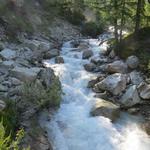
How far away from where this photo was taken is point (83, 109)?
55.4ft

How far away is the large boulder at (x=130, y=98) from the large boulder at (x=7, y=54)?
7.38 m

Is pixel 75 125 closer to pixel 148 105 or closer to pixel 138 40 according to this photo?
pixel 148 105

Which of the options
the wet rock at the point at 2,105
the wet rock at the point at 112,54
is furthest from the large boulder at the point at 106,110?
the wet rock at the point at 112,54

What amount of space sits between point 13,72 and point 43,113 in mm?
3248

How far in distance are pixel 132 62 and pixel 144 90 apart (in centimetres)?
428

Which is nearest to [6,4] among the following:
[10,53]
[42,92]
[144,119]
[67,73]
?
[10,53]

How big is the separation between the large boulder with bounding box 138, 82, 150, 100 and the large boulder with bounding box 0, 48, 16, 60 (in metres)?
7.95

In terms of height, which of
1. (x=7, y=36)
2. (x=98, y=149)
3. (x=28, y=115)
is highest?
(x=7, y=36)

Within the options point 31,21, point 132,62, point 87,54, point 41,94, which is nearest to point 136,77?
point 132,62

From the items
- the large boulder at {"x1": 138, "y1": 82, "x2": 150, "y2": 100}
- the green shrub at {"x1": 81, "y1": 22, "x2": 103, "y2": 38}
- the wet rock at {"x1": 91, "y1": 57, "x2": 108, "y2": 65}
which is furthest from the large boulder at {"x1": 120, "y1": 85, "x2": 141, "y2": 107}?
the green shrub at {"x1": 81, "y1": 22, "x2": 103, "y2": 38}

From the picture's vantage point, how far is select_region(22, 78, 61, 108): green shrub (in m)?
15.5

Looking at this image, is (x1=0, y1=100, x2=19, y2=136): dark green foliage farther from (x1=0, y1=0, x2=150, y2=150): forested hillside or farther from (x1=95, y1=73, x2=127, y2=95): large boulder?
(x1=95, y1=73, x2=127, y2=95): large boulder

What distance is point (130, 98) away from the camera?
17.5 m

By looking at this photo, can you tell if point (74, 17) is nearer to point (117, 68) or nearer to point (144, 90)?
point (117, 68)
